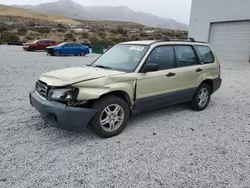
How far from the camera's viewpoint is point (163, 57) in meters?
4.24

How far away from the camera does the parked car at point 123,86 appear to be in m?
3.17

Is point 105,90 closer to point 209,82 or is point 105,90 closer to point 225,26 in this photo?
point 209,82

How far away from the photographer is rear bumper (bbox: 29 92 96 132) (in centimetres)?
307

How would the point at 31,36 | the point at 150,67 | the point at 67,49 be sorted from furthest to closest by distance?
the point at 31,36 → the point at 67,49 → the point at 150,67

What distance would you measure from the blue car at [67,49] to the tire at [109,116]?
17.1 metres

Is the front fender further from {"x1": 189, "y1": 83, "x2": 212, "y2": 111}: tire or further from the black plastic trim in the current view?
{"x1": 189, "y1": 83, "x2": 212, "y2": 111}: tire

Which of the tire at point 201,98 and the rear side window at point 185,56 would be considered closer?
the rear side window at point 185,56

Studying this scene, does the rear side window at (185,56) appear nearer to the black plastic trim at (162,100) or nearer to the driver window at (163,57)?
the driver window at (163,57)

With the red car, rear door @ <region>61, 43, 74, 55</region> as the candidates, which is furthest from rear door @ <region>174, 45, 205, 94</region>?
the red car

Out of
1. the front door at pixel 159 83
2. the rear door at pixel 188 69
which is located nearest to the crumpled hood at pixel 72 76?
the front door at pixel 159 83

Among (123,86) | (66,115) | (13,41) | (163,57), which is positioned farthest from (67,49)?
(66,115)

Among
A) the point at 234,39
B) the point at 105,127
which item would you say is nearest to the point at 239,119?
the point at 105,127

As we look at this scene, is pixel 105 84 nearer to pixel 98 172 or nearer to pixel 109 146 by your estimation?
pixel 109 146

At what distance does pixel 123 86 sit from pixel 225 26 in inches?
675
